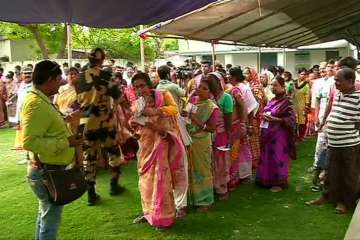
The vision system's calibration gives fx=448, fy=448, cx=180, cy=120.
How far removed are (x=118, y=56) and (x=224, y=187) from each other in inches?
983

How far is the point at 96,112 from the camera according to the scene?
17.9 feet

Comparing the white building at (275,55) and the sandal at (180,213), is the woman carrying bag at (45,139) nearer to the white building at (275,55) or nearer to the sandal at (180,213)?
the sandal at (180,213)

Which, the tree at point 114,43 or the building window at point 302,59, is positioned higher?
the tree at point 114,43

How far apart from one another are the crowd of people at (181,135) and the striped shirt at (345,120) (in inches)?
0.4

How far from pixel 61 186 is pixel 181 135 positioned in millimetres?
1771

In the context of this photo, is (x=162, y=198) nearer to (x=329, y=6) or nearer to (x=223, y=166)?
(x=223, y=166)

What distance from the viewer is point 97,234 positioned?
4.56 m

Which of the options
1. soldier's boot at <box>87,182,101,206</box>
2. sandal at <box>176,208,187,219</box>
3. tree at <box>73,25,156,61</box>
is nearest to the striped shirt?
sandal at <box>176,208,187,219</box>

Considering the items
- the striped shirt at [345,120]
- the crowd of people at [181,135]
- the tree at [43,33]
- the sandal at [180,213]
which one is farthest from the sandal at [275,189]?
the tree at [43,33]

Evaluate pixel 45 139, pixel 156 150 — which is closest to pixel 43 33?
pixel 156 150

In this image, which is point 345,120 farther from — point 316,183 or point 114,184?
point 114,184

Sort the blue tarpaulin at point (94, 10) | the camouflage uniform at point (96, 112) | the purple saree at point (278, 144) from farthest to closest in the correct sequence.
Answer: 1. the purple saree at point (278, 144)
2. the camouflage uniform at point (96, 112)
3. the blue tarpaulin at point (94, 10)

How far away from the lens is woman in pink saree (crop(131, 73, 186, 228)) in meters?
4.47

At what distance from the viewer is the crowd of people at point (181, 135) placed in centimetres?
337
